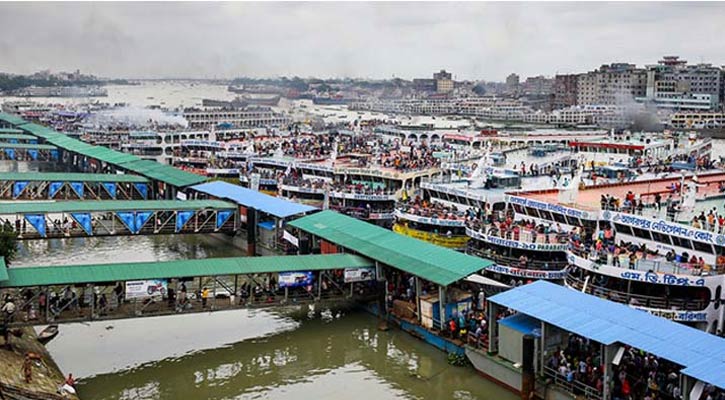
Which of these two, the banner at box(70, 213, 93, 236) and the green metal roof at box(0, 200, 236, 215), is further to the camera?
the banner at box(70, 213, 93, 236)

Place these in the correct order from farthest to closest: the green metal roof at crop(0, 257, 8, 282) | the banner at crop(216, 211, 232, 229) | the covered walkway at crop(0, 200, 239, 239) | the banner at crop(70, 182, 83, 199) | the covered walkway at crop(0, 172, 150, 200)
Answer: the banner at crop(70, 182, 83, 199), the covered walkway at crop(0, 172, 150, 200), the banner at crop(216, 211, 232, 229), the covered walkway at crop(0, 200, 239, 239), the green metal roof at crop(0, 257, 8, 282)

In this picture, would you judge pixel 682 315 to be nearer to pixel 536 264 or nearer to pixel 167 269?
→ pixel 536 264

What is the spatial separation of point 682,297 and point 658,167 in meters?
20.4

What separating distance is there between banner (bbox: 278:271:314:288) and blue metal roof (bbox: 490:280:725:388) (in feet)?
21.1

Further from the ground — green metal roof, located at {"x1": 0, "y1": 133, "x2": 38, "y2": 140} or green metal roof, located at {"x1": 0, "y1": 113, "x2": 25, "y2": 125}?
green metal roof, located at {"x1": 0, "y1": 113, "x2": 25, "y2": 125}

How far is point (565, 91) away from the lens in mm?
160375

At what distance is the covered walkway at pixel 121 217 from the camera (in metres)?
30.3

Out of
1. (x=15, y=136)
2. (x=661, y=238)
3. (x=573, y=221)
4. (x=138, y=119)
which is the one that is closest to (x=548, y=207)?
(x=573, y=221)

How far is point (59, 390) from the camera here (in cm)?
1784

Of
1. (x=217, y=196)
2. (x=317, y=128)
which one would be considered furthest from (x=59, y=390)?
(x=317, y=128)

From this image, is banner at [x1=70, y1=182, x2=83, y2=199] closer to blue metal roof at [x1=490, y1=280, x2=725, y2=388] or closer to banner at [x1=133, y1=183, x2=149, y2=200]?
banner at [x1=133, y1=183, x2=149, y2=200]

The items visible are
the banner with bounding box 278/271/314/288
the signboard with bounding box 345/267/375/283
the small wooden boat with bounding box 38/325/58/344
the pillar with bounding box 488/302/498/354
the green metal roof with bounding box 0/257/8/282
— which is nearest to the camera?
the green metal roof with bounding box 0/257/8/282

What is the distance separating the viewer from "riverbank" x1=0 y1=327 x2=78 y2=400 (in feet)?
53.1

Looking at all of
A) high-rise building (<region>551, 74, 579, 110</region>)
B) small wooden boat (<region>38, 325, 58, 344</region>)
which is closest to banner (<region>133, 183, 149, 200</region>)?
small wooden boat (<region>38, 325, 58, 344</region>)
